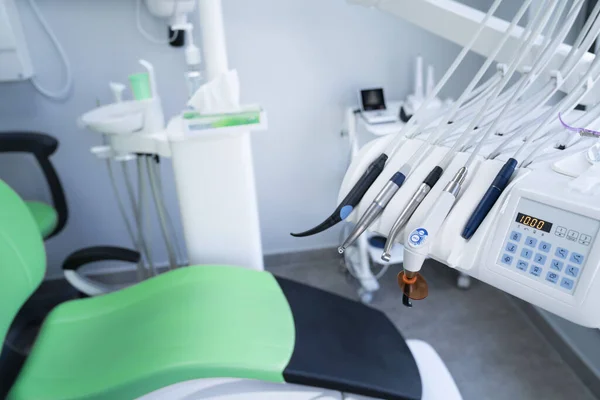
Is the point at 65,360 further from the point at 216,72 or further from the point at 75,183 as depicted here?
the point at 75,183

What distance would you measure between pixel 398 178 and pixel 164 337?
80 centimetres

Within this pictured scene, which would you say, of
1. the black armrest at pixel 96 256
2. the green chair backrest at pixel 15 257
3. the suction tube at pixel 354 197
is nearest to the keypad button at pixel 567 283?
the suction tube at pixel 354 197

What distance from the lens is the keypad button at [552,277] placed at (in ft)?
1.35

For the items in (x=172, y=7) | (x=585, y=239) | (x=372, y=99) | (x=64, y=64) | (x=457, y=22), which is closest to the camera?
(x=585, y=239)

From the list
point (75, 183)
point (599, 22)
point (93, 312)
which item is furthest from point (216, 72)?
point (75, 183)

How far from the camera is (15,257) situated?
1.06 metres

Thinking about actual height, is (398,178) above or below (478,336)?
above

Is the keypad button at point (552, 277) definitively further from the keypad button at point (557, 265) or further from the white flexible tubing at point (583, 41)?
the white flexible tubing at point (583, 41)

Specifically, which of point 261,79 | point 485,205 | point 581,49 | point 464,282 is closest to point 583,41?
point 581,49

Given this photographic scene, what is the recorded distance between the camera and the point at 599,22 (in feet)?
1.55

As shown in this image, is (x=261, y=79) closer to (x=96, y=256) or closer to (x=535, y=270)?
(x=96, y=256)

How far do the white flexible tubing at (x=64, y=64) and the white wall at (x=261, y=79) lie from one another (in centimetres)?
3

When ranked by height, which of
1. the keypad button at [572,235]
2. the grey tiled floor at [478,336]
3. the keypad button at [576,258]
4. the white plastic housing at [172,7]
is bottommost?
the grey tiled floor at [478,336]

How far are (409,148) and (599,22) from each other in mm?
244
